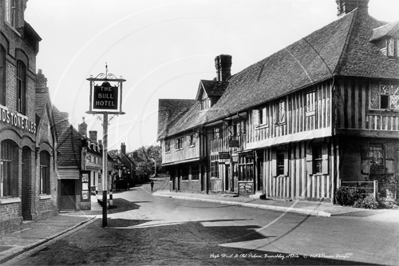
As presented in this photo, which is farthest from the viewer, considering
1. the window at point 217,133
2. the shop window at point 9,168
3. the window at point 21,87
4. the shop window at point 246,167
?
the window at point 217,133

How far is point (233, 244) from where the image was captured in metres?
9.72

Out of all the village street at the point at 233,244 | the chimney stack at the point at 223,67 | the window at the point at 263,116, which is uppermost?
the chimney stack at the point at 223,67

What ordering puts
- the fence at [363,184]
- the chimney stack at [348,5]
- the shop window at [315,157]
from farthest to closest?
the chimney stack at [348,5] < the shop window at [315,157] < the fence at [363,184]

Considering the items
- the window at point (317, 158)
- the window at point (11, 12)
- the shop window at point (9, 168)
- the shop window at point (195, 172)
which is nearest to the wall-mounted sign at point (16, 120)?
the shop window at point (9, 168)

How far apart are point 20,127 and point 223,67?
85.0ft

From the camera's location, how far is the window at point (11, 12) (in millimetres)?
13742

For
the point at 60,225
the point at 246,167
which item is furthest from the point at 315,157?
the point at 60,225

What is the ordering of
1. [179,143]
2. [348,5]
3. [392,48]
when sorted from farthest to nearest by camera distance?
[179,143] < [348,5] < [392,48]

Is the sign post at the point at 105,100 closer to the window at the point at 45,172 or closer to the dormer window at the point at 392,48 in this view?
the window at the point at 45,172

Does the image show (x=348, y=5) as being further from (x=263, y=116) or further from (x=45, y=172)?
(x=45, y=172)

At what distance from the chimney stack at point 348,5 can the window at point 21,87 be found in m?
15.5

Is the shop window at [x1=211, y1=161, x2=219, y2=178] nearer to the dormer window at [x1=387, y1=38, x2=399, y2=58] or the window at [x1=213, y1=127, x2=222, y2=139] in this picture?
the window at [x1=213, y1=127, x2=222, y2=139]

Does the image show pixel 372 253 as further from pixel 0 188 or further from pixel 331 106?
pixel 331 106

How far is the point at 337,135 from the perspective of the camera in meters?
18.7
